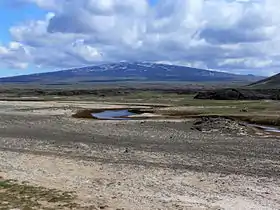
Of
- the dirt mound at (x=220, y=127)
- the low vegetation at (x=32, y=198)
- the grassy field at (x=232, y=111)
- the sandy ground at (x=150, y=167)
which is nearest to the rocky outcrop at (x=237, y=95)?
the grassy field at (x=232, y=111)

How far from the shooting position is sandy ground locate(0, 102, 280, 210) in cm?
1494

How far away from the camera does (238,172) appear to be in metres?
19.8

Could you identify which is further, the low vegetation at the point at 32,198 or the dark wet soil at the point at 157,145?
the dark wet soil at the point at 157,145

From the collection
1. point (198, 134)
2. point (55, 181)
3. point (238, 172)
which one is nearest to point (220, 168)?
point (238, 172)

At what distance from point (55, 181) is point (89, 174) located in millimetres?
2058

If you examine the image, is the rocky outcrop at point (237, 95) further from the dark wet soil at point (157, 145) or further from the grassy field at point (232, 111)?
the dark wet soil at point (157, 145)

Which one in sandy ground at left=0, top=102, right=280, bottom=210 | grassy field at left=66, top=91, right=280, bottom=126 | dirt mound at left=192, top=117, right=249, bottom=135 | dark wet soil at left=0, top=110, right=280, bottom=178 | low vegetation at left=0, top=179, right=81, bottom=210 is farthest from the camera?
grassy field at left=66, top=91, right=280, bottom=126

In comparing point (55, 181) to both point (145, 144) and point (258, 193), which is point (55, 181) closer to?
point (258, 193)

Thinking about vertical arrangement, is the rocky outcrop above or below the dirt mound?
above

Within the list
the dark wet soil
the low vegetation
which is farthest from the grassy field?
the low vegetation

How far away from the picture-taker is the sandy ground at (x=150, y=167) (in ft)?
49.0

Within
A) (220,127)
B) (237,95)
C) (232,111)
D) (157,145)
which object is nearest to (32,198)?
(157,145)

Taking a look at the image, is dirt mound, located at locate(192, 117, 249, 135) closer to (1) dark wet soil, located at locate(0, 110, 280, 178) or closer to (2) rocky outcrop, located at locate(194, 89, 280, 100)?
(1) dark wet soil, located at locate(0, 110, 280, 178)

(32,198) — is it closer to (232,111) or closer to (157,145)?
(157,145)
